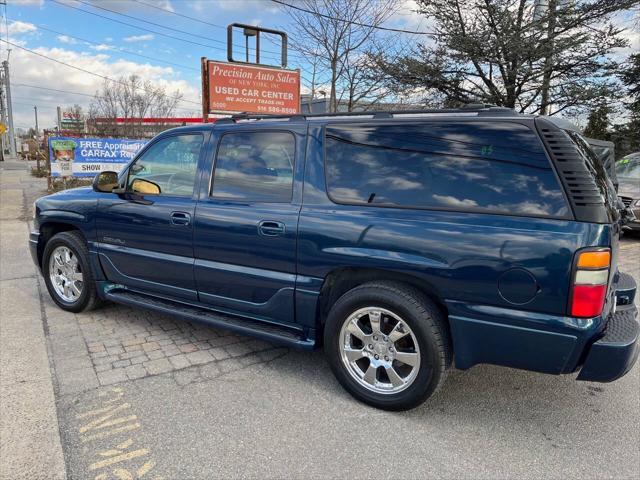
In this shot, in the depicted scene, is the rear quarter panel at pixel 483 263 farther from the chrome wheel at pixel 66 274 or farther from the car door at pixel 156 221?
the chrome wheel at pixel 66 274

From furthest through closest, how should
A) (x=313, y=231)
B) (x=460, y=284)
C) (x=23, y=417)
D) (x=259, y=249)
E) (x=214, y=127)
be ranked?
1. (x=214, y=127)
2. (x=259, y=249)
3. (x=313, y=231)
4. (x=23, y=417)
5. (x=460, y=284)

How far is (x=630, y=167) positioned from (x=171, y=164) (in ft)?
35.8

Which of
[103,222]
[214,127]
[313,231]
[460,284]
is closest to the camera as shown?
[460,284]

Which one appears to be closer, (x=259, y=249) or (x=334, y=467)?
(x=334, y=467)

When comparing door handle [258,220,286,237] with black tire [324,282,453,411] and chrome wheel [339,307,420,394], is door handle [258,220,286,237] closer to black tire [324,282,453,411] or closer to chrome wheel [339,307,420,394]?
black tire [324,282,453,411]

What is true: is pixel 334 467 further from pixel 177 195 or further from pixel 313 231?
pixel 177 195

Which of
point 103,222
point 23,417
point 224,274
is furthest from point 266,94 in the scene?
point 23,417

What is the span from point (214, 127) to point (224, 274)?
116 centimetres

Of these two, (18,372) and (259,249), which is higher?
(259,249)

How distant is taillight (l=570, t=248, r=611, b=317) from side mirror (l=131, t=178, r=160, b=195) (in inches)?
121

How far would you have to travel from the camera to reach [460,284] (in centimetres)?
256

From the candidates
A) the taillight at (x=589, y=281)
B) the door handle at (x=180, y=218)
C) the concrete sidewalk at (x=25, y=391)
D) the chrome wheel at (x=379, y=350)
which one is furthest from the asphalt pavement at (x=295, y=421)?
the door handle at (x=180, y=218)

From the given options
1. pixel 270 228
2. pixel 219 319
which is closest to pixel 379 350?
pixel 270 228

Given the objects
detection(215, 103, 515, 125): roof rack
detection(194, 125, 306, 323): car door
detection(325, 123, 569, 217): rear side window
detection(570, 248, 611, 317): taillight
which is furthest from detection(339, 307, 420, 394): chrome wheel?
detection(215, 103, 515, 125): roof rack
